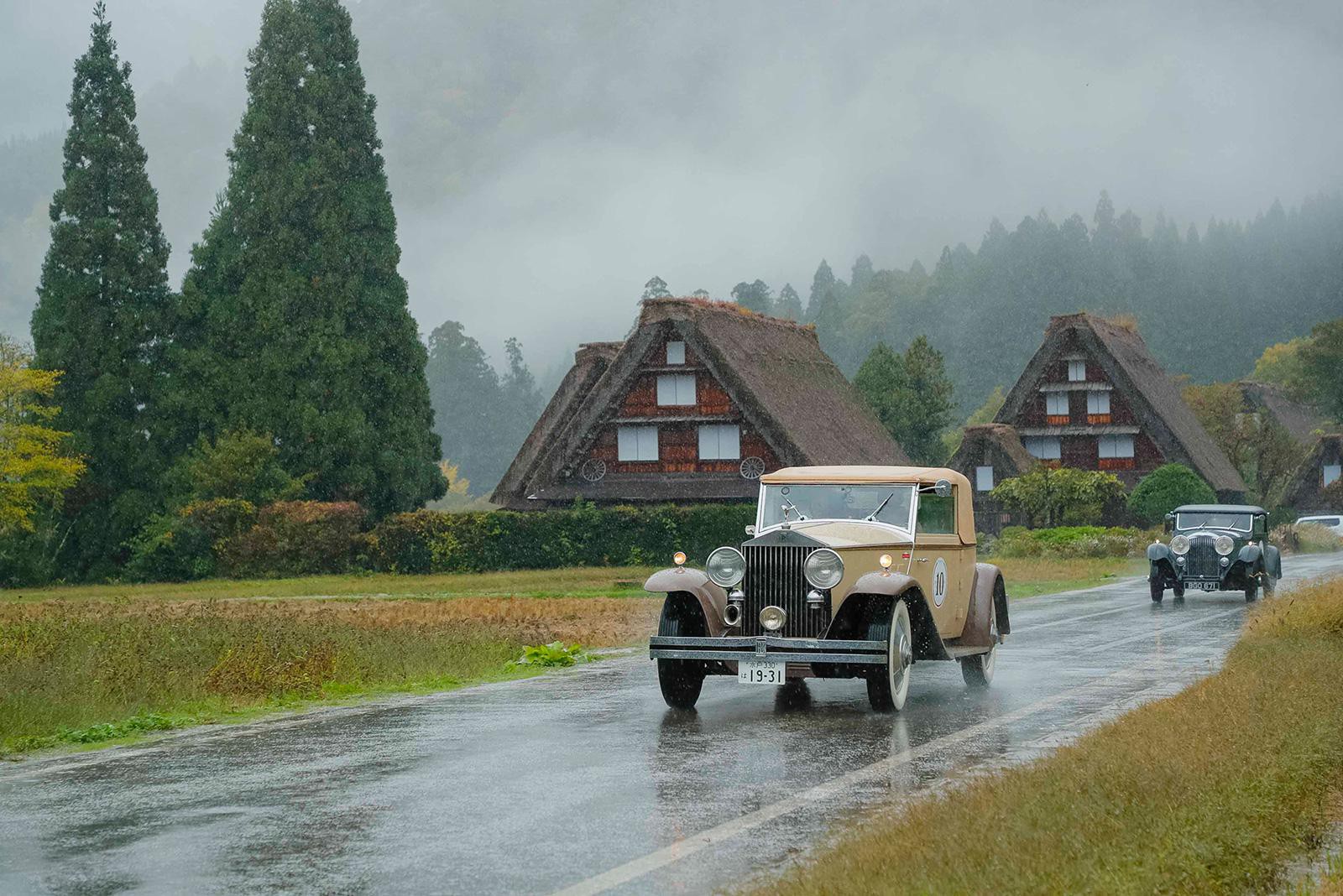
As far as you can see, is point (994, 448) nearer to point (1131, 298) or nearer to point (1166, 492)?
point (1166, 492)

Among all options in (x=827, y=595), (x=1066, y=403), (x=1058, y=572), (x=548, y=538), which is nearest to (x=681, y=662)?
(x=827, y=595)

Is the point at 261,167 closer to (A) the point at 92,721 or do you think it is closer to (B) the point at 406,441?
(B) the point at 406,441

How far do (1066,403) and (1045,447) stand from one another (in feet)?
8.84

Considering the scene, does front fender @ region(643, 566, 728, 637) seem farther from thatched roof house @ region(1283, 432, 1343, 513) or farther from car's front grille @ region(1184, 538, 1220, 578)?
thatched roof house @ region(1283, 432, 1343, 513)

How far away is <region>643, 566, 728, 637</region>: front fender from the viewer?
13.1 metres

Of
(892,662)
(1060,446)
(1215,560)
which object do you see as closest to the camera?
(892,662)

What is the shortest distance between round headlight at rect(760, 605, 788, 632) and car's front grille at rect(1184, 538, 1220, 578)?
1915 centimetres

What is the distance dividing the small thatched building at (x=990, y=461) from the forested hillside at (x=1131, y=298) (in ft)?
264

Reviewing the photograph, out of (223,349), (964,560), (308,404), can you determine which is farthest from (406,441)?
(964,560)

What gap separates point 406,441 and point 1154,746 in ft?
158

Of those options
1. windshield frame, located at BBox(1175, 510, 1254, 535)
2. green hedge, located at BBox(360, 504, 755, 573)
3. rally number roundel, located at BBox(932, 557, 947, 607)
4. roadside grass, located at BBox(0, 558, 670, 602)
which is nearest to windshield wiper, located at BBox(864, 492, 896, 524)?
rally number roundel, located at BBox(932, 557, 947, 607)

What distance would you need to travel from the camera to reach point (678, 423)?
5653 cm

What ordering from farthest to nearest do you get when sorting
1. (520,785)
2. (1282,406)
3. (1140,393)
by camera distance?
1. (1282,406)
2. (1140,393)
3. (520,785)

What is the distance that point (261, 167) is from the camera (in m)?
56.4
